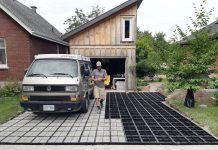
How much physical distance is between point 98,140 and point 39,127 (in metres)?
2.35

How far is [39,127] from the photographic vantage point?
7477 millimetres

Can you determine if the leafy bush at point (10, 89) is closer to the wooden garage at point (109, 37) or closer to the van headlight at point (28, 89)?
the wooden garage at point (109, 37)

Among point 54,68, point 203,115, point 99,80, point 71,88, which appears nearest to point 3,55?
point 54,68

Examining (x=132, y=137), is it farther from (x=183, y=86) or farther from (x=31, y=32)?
(x=31, y=32)

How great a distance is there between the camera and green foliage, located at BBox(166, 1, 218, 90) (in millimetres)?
9672

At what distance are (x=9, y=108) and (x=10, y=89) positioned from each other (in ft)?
11.6

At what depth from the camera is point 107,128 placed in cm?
732

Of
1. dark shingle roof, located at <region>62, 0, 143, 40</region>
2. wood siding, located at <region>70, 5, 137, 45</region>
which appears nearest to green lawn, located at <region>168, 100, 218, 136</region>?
wood siding, located at <region>70, 5, 137, 45</region>

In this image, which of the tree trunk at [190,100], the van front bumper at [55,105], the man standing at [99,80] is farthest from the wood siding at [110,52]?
the van front bumper at [55,105]

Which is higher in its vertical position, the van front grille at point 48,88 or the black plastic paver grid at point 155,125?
the van front grille at point 48,88

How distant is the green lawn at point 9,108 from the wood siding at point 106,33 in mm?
5662

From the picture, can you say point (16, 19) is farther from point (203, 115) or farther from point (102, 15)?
point (203, 115)

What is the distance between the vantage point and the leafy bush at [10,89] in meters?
13.3

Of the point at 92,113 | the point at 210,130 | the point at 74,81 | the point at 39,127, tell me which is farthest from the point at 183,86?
the point at 39,127
